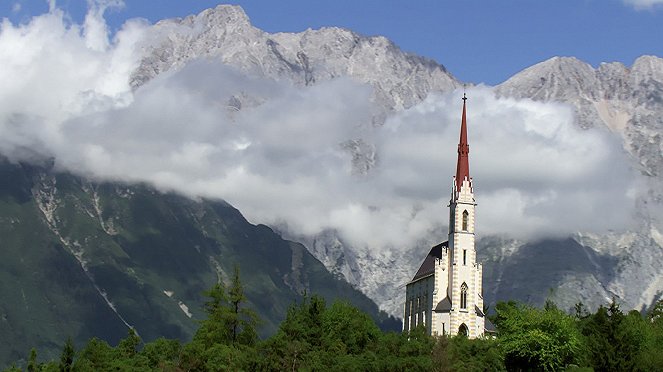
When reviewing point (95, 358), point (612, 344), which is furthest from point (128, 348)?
point (612, 344)

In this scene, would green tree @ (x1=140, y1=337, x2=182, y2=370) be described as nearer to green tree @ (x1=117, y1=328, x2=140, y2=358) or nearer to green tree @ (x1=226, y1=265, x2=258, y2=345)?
green tree @ (x1=117, y1=328, x2=140, y2=358)

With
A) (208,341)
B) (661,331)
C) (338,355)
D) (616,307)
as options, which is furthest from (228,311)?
(661,331)

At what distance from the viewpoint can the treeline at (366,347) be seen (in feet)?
437

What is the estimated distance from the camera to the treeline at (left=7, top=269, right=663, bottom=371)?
13325cm

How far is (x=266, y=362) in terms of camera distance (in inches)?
5325

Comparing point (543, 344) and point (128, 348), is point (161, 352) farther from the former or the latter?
point (543, 344)

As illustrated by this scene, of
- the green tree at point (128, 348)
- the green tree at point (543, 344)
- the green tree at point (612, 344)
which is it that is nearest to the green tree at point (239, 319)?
the green tree at point (128, 348)

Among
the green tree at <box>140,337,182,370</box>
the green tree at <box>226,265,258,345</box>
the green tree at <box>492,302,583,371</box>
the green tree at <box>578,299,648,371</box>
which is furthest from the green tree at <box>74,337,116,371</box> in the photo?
the green tree at <box>578,299,648,371</box>

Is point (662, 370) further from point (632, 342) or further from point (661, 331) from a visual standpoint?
point (661, 331)

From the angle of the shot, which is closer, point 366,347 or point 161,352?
point 366,347

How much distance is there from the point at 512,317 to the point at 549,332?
14.9m

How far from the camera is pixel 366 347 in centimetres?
15175

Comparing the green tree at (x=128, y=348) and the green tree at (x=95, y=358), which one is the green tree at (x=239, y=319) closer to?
the green tree at (x=95, y=358)

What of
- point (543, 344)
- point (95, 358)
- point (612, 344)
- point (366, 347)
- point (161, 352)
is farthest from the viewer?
point (161, 352)
